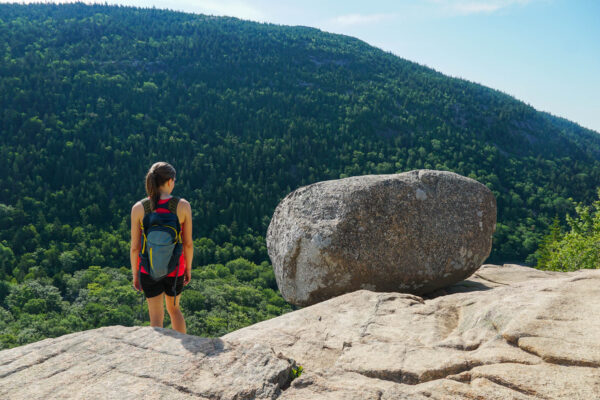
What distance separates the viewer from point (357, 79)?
17612 centimetres

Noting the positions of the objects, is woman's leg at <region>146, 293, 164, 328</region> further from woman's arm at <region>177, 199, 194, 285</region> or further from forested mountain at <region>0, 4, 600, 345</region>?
forested mountain at <region>0, 4, 600, 345</region>

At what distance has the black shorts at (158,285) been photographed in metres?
5.76

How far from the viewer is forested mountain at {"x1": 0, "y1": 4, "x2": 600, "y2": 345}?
72.9 m

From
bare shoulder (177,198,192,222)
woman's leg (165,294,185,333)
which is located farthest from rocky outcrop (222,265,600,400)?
bare shoulder (177,198,192,222)

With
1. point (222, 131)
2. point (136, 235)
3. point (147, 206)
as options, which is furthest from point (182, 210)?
point (222, 131)

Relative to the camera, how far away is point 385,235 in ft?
29.5

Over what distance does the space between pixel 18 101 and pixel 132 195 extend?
59.4 metres

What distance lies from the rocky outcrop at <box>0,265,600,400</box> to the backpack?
2.96ft

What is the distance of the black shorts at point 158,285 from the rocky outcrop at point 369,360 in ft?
1.87

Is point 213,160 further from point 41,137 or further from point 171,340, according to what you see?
point 171,340

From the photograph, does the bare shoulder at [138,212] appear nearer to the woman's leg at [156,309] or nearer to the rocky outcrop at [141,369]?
the woman's leg at [156,309]

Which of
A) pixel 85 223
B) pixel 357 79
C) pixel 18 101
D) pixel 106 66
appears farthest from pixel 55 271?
pixel 357 79

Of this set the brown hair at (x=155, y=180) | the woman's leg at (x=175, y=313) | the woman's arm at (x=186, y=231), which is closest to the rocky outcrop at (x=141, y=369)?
the woman's leg at (x=175, y=313)

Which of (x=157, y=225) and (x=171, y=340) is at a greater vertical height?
(x=157, y=225)
